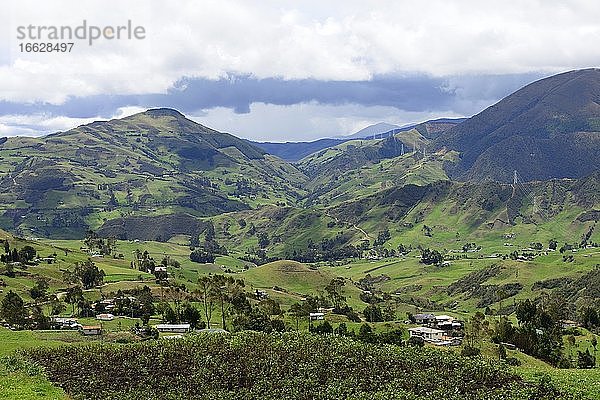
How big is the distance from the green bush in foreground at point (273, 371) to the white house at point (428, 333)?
38312mm

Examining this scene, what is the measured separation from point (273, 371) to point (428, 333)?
2493 inches

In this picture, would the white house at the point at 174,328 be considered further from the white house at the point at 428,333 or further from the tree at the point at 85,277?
the tree at the point at 85,277

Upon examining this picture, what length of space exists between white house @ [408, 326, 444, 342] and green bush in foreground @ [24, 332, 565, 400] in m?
38.3

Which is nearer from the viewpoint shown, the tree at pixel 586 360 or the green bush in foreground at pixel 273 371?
the green bush in foreground at pixel 273 371

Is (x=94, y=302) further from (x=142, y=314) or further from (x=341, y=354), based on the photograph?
(x=341, y=354)

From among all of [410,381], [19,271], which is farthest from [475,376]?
[19,271]

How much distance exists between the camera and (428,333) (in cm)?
13338

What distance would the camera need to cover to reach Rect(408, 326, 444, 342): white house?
129 metres

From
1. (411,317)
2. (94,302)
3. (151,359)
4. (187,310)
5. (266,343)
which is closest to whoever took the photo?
(151,359)

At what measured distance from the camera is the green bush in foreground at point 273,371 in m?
69.9

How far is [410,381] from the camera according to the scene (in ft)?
242

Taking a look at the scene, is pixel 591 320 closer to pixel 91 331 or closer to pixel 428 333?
pixel 428 333

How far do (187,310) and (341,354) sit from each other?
2166 inches

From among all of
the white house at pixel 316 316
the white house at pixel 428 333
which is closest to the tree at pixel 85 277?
the white house at pixel 316 316
